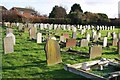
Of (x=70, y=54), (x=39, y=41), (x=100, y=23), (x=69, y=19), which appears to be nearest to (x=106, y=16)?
(x=100, y=23)

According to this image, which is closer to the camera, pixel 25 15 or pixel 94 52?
pixel 94 52

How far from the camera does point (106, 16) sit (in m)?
44.4

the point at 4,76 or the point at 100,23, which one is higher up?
the point at 100,23

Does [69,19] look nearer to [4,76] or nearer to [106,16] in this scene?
[106,16]

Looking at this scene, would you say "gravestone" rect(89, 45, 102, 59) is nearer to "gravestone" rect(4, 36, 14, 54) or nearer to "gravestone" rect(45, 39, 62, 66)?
"gravestone" rect(45, 39, 62, 66)

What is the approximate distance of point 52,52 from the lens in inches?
370

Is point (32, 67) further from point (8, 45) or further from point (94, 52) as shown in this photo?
point (94, 52)

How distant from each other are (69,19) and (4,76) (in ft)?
116

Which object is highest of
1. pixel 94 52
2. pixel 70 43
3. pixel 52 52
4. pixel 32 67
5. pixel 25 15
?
pixel 25 15

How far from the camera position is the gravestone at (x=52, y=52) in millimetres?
9233

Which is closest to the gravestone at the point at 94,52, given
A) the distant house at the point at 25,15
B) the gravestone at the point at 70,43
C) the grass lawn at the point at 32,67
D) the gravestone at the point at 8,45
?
the grass lawn at the point at 32,67

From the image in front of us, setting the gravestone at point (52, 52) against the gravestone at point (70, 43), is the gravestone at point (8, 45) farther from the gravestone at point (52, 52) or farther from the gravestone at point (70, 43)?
the gravestone at point (70, 43)

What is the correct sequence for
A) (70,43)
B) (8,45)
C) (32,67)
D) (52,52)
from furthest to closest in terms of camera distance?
(70,43) → (8,45) → (52,52) → (32,67)

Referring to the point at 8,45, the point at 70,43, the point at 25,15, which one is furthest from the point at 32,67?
the point at 25,15
